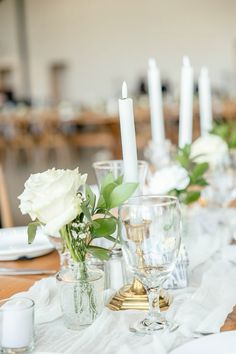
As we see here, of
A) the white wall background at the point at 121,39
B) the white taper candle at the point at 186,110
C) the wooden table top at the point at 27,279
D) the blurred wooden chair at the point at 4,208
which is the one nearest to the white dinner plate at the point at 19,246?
the wooden table top at the point at 27,279

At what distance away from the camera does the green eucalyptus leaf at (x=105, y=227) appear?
1.04 m

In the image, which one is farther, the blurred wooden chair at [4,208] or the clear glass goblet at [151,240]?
the blurred wooden chair at [4,208]

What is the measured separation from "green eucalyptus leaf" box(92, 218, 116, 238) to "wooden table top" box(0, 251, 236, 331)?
0.23m

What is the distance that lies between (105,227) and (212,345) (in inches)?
10.9

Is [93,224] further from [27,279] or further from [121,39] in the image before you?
[121,39]

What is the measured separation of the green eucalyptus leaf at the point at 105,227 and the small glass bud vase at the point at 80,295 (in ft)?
0.18

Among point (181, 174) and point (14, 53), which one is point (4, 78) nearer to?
point (14, 53)

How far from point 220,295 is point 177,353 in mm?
302

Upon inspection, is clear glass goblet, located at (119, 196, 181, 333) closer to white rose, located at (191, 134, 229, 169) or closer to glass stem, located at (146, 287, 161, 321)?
glass stem, located at (146, 287, 161, 321)

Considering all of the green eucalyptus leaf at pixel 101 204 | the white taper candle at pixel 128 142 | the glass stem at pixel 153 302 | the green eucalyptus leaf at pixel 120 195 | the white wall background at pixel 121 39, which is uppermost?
the white wall background at pixel 121 39

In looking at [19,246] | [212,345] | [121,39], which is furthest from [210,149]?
[121,39]

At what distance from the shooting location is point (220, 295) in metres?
1.12

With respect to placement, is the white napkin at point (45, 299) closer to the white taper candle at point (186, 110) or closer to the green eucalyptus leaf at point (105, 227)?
the green eucalyptus leaf at point (105, 227)

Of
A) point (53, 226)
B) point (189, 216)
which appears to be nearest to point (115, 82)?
point (189, 216)
